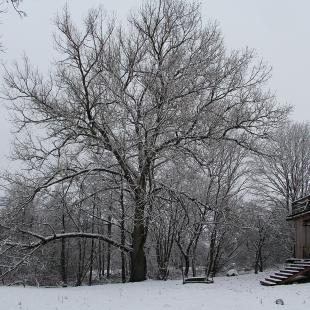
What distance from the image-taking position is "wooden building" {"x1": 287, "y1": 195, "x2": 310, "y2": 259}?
22.1m

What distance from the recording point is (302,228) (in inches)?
909

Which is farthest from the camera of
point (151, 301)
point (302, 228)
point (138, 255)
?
point (302, 228)

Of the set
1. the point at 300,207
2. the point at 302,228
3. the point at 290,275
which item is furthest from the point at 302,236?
the point at 290,275

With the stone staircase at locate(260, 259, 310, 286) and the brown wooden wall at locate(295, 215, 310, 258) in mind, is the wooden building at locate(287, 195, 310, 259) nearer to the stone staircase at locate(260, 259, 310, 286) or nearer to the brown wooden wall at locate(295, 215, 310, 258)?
the brown wooden wall at locate(295, 215, 310, 258)

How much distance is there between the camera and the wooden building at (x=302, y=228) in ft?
72.6

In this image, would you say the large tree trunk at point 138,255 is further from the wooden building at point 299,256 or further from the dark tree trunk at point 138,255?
the wooden building at point 299,256

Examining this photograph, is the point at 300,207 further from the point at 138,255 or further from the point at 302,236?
the point at 138,255

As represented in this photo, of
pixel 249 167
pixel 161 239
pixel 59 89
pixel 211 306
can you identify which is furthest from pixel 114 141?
pixel 249 167

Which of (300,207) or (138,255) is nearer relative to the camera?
(138,255)

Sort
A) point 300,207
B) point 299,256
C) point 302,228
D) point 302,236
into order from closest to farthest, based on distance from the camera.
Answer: point 299,256, point 302,236, point 302,228, point 300,207

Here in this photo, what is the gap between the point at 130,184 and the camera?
61.4 feet

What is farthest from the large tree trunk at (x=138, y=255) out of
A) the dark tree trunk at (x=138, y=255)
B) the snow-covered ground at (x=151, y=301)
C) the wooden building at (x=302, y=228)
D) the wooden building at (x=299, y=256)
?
the wooden building at (x=302, y=228)

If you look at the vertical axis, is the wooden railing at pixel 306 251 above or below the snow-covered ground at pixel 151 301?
above

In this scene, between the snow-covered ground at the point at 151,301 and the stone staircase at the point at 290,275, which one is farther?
the stone staircase at the point at 290,275
